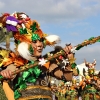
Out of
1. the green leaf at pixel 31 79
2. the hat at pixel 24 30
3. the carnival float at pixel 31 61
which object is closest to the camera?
the carnival float at pixel 31 61

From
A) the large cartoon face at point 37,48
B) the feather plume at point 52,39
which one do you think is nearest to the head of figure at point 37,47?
the large cartoon face at point 37,48

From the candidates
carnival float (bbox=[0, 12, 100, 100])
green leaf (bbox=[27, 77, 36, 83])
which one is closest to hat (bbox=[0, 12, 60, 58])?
carnival float (bbox=[0, 12, 100, 100])

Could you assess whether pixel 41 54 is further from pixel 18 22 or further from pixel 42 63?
pixel 18 22

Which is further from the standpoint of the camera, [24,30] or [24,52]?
[24,30]

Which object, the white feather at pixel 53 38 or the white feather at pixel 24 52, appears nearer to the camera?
the white feather at pixel 24 52

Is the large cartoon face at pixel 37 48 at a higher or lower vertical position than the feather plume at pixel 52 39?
lower

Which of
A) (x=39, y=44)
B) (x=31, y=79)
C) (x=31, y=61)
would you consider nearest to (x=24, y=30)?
(x=39, y=44)

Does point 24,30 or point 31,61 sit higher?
point 24,30

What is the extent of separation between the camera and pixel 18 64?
459cm

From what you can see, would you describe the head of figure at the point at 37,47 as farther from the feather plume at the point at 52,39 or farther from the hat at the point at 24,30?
the feather plume at the point at 52,39

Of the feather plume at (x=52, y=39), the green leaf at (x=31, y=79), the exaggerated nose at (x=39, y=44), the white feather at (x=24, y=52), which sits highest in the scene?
the feather plume at (x=52, y=39)

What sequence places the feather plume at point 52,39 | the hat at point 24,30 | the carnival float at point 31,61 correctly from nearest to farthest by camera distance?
the carnival float at point 31,61, the hat at point 24,30, the feather plume at point 52,39

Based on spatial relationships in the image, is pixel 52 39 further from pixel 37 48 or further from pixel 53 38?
pixel 37 48

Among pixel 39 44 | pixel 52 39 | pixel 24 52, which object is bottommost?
pixel 24 52
